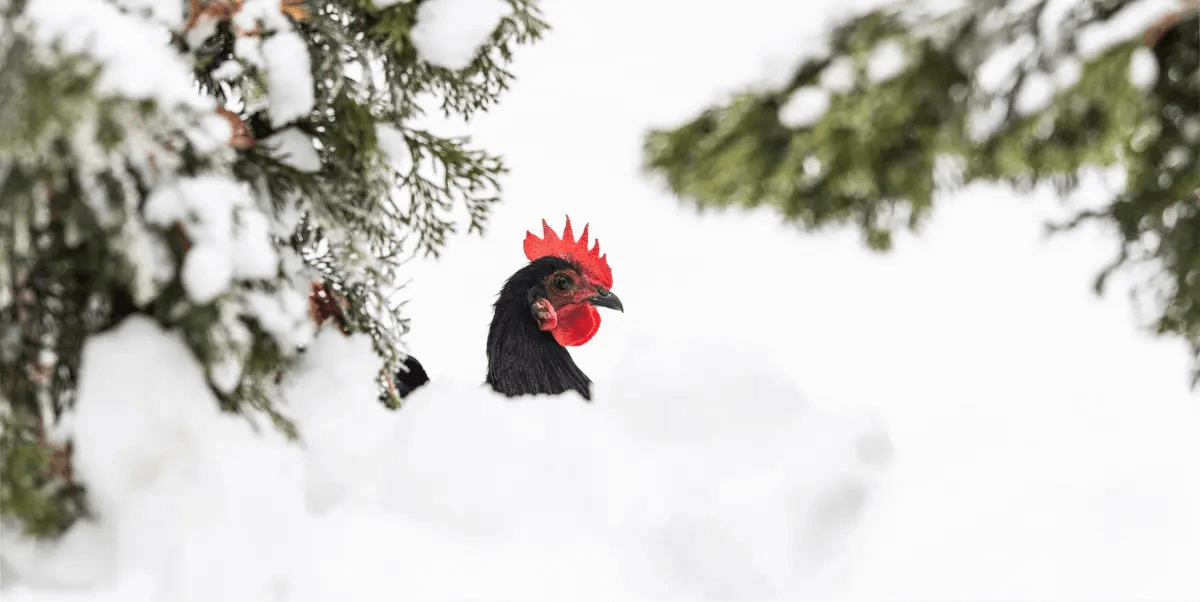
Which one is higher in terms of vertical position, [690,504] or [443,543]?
[690,504]

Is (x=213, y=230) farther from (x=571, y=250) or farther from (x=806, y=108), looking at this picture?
(x=571, y=250)

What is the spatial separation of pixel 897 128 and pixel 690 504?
3.88 feet

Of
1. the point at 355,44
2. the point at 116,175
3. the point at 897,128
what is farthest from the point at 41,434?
the point at 897,128

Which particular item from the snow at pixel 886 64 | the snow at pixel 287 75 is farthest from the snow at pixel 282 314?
the snow at pixel 886 64

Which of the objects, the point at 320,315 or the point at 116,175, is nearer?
the point at 116,175

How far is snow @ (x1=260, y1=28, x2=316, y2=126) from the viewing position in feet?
7.96

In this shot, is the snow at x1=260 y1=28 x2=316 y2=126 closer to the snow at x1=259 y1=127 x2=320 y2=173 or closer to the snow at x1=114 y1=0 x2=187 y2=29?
the snow at x1=259 y1=127 x2=320 y2=173

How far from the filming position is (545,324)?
396 centimetres

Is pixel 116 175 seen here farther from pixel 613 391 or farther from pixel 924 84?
pixel 924 84

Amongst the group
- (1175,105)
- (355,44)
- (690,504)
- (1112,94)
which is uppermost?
(355,44)

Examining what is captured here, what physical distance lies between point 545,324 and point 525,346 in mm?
141

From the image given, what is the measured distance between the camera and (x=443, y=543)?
2246mm

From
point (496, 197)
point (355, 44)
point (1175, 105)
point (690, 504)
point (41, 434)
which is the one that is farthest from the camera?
point (496, 197)

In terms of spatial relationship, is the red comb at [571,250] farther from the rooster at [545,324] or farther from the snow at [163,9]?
the snow at [163,9]
